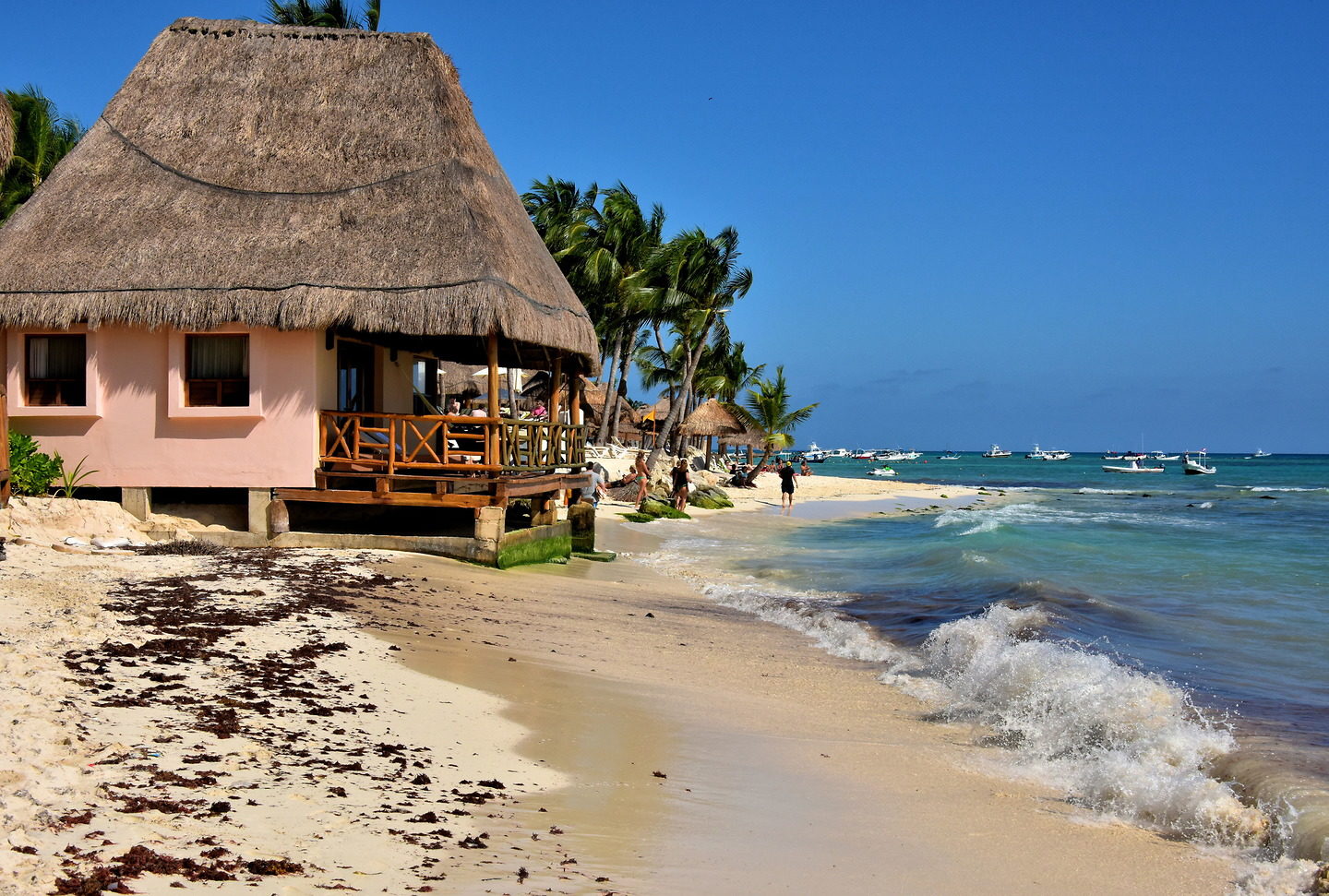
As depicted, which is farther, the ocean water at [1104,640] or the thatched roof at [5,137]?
the thatched roof at [5,137]

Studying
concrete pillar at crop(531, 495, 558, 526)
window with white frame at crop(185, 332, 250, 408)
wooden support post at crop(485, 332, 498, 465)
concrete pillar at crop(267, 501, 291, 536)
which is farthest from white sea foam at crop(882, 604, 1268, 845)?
window with white frame at crop(185, 332, 250, 408)

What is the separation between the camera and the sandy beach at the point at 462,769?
3855 millimetres

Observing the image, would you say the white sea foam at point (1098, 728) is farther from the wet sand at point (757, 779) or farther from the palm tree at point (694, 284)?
the palm tree at point (694, 284)

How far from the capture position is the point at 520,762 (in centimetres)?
537

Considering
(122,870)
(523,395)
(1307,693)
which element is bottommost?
(1307,693)

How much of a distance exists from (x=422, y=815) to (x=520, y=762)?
3.45 feet

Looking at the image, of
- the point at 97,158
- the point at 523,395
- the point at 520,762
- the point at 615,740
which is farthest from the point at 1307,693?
the point at 523,395

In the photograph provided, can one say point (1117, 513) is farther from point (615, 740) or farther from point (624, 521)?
point (615, 740)

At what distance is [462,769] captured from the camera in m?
5.11

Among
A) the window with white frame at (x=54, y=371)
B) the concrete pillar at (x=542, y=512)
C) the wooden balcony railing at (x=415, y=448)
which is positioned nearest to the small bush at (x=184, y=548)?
the wooden balcony railing at (x=415, y=448)

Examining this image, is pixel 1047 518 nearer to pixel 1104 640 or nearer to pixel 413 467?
pixel 1104 640

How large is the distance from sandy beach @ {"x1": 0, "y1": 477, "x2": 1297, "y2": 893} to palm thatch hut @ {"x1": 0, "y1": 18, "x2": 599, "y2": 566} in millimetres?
3964

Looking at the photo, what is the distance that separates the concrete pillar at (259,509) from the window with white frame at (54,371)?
2567 millimetres

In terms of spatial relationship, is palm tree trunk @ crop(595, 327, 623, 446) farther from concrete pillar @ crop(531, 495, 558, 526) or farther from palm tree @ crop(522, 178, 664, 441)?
concrete pillar @ crop(531, 495, 558, 526)
